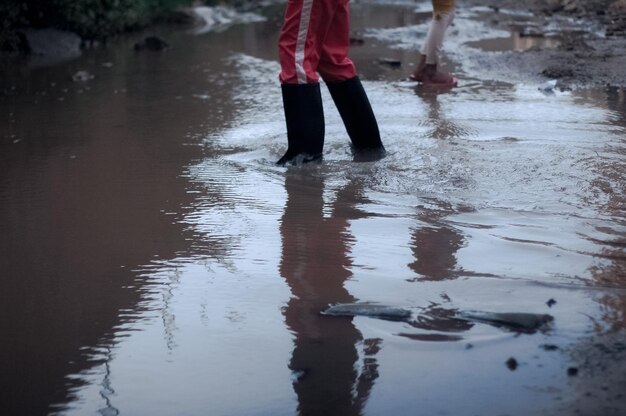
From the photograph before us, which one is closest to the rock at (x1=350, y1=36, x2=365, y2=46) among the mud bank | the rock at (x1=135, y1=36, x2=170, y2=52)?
the mud bank

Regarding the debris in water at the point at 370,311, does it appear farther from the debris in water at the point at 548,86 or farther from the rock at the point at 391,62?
the rock at the point at 391,62

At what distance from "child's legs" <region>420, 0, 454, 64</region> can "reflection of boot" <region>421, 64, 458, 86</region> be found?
4cm

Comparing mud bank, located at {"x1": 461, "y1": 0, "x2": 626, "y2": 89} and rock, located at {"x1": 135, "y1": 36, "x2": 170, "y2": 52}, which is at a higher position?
mud bank, located at {"x1": 461, "y1": 0, "x2": 626, "y2": 89}

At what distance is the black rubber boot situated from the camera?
434 centimetres

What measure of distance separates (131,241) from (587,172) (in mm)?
1956

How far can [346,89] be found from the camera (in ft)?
15.3

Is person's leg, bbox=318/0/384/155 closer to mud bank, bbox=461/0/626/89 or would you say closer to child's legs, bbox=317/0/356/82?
child's legs, bbox=317/0/356/82

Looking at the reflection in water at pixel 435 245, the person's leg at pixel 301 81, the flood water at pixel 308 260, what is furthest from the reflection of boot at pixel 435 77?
the reflection in water at pixel 435 245

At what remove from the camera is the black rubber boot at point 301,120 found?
171 inches

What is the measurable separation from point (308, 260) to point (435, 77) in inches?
155

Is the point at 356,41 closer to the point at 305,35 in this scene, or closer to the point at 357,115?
the point at 357,115

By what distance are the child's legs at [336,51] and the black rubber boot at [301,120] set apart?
0.84 ft

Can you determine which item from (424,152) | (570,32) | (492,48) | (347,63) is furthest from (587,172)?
(570,32)

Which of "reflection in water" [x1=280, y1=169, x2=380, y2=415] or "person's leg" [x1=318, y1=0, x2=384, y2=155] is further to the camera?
"person's leg" [x1=318, y1=0, x2=384, y2=155]
